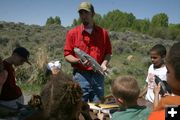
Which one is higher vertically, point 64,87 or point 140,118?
point 64,87

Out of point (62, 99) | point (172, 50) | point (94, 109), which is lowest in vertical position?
point (94, 109)

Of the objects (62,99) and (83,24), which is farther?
(83,24)

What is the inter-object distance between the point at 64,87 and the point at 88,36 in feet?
11.2

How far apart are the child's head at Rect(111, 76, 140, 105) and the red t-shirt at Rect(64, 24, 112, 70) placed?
7.13ft

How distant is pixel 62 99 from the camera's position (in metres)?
3.35

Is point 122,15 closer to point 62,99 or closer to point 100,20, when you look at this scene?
point 100,20

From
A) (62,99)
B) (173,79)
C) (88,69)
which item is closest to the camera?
(173,79)

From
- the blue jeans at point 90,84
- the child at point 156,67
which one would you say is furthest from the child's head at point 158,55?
the blue jeans at point 90,84

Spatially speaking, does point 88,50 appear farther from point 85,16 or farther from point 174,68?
point 174,68

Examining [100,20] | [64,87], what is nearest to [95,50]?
[64,87]

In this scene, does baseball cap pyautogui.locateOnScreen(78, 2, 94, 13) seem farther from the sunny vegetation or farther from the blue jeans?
the sunny vegetation

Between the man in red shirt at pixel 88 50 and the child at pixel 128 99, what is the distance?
79.6 inches

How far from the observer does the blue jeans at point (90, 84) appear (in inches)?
259

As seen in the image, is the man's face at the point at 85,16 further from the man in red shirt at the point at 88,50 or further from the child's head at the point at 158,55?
the child's head at the point at 158,55
